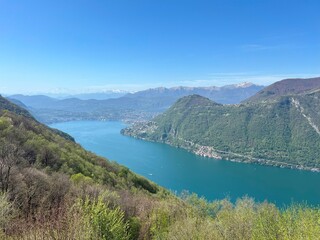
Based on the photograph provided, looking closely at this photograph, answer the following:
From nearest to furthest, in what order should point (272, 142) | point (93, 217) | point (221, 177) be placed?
point (93, 217) < point (221, 177) < point (272, 142)

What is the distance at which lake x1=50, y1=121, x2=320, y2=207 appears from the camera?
85875 mm

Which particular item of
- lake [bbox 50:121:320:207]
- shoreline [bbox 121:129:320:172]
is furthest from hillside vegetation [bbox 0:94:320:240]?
shoreline [bbox 121:129:320:172]

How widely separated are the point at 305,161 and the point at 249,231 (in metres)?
135

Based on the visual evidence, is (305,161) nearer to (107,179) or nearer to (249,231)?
(107,179)

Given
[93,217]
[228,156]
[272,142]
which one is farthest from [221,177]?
[93,217]

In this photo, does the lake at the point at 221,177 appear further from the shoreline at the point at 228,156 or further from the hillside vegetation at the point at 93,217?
the hillside vegetation at the point at 93,217

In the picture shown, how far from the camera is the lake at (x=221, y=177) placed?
8588 cm

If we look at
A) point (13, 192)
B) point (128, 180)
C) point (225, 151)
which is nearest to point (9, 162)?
point (13, 192)

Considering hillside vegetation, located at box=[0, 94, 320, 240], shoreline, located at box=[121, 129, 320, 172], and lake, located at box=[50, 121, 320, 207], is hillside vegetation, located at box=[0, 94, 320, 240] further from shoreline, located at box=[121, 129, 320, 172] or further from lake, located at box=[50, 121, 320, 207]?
shoreline, located at box=[121, 129, 320, 172]

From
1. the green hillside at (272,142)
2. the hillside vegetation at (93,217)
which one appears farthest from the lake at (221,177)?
the hillside vegetation at (93,217)

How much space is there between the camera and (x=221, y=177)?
105188mm

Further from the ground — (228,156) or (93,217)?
(93,217)

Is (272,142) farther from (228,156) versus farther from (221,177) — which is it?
(221,177)

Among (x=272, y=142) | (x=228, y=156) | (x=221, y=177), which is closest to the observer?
(x=221, y=177)
